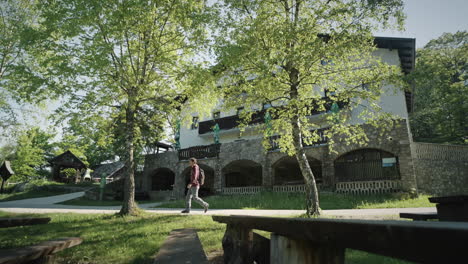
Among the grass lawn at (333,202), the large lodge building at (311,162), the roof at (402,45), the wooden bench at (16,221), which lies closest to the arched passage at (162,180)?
the large lodge building at (311,162)

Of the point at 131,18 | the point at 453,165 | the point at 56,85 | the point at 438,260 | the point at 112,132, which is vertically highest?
the point at 131,18

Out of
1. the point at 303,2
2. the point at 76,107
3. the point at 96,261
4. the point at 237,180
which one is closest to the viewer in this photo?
the point at 96,261

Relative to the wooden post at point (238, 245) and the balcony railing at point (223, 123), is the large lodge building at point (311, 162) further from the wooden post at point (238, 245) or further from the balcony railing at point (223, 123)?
the wooden post at point (238, 245)

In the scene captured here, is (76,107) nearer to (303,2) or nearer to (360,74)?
(303,2)

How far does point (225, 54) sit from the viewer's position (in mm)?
8812

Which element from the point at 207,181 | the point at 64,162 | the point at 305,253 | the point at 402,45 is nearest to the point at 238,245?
the point at 305,253

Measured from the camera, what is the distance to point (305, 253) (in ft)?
5.65

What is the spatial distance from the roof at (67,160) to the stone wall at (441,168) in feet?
110

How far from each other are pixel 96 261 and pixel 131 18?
6978 millimetres

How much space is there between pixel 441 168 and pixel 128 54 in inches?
649

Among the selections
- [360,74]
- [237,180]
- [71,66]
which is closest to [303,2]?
[360,74]

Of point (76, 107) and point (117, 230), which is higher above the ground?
point (76, 107)

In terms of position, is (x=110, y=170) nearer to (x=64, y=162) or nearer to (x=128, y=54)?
(x=64, y=162)

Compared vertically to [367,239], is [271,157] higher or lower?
higher
